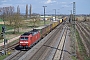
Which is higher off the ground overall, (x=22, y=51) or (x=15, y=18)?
(x=15, y=18)

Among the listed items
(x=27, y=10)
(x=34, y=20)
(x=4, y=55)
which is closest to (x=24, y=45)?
(x=4, y=55)

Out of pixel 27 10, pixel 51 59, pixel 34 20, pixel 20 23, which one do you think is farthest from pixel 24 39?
pixel 27 10

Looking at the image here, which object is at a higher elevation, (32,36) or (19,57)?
(32,36)

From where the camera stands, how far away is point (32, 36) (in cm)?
3725

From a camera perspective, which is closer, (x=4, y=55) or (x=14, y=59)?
(x=14, y=59)

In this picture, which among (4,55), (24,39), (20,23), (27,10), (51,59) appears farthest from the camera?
(27,10)

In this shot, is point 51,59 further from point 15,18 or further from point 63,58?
point 15,18

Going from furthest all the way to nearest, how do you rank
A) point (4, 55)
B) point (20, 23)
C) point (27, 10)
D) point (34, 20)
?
point (27, 10)
point (34, 20)
point (20, 23)
point (4, 55)

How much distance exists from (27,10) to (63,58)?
153m

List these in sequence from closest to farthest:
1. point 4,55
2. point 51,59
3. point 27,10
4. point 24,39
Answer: point 51,59 → point 4,55 → point 24,39 → point 27,10

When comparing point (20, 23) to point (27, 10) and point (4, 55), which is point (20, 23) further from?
point (27, 10)

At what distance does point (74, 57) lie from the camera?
101ft

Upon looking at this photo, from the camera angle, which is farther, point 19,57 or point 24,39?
point 24,39

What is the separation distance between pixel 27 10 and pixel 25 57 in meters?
152
